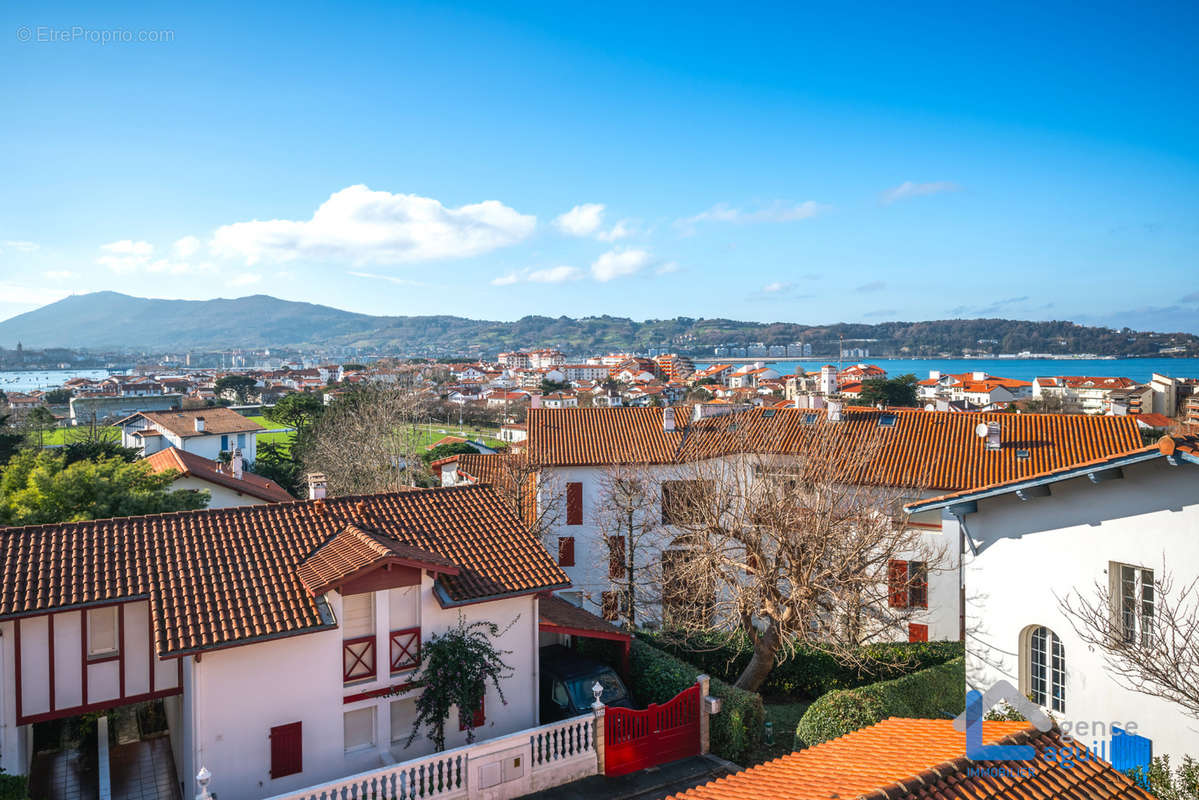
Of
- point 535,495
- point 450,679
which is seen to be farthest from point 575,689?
point 535,495

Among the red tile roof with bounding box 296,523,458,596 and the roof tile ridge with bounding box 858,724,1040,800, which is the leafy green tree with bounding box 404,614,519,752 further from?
the roof tile ridge with bounding box 858,724,1040,800

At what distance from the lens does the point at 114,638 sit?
12.1 m

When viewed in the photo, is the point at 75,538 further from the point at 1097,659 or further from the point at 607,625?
the point at 1097,659

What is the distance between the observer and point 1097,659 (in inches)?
400

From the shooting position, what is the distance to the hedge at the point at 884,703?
13.2 metres

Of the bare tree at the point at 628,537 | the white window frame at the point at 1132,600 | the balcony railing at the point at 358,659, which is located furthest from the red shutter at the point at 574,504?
the white window frame at the point at 1132,600

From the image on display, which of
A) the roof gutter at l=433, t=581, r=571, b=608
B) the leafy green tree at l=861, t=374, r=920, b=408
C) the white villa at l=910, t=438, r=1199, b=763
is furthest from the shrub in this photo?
the leafy green tree at l=861, t=374, r=920, b=408

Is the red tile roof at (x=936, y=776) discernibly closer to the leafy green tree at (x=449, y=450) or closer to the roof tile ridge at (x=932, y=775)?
the roof tile ridge at (x=932, y=775)

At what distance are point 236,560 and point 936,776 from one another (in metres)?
11.7

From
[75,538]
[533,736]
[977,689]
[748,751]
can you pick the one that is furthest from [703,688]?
[75,538]

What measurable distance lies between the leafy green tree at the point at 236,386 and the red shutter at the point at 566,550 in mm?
102321

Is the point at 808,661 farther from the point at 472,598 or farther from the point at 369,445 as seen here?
the point at 369,445

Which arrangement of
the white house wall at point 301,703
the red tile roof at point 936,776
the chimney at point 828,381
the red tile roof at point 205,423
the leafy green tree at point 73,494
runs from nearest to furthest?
the red tile roof at point 936,776 → the white house wall at point 301,703 → the leafy green tree at point 73,494 → the red tile roof at point 205,423 → the chimney at point 828,381

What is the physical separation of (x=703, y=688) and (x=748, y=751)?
4.89ft
